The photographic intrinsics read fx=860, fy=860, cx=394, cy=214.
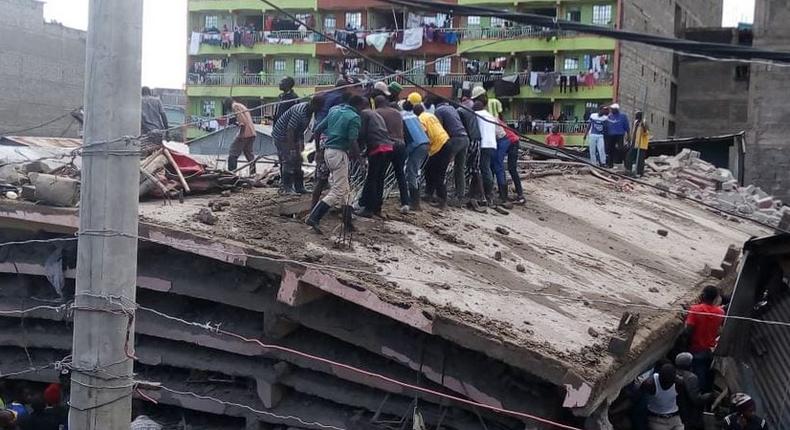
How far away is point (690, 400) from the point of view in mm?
8148

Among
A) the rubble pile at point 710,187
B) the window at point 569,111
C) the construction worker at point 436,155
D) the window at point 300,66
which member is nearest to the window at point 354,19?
the window at point 300,66

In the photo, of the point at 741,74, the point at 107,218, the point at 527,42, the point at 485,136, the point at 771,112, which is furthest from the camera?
→ the point at 741,74

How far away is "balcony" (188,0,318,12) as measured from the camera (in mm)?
44188

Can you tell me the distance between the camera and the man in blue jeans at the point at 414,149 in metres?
10.2

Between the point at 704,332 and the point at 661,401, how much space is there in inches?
63.7

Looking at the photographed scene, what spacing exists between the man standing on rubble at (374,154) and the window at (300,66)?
35708 mm

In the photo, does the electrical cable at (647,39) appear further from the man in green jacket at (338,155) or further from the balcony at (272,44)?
the balcony at (272,44)

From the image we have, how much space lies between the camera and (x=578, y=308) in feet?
27.7

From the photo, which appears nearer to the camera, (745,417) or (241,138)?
(745,417)

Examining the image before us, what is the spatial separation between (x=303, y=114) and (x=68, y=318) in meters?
3.70

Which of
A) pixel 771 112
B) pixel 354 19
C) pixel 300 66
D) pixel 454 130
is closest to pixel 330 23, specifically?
pixel 354 19

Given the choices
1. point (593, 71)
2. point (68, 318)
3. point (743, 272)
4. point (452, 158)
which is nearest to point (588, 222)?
point (452, 158)

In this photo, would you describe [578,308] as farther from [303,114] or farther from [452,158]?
[303,114]

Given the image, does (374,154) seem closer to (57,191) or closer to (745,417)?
(57,191)
